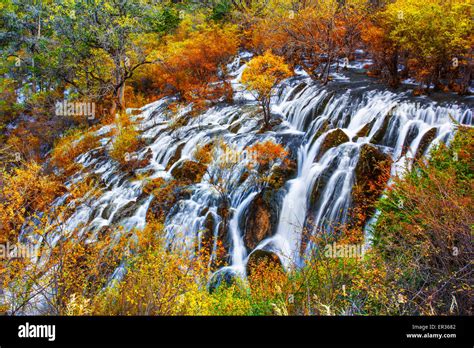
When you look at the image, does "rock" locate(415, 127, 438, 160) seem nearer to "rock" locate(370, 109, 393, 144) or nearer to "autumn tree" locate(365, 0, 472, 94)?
"rock" locate(370, 109, 393, 144)

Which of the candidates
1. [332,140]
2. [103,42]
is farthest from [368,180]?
[103,42]

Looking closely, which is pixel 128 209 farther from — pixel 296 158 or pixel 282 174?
pixel 296 158

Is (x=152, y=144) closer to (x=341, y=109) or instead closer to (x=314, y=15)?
(x=341, y=109)

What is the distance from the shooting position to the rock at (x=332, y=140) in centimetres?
1347

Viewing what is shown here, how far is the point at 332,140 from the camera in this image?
13641mm

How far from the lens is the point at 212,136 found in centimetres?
1834

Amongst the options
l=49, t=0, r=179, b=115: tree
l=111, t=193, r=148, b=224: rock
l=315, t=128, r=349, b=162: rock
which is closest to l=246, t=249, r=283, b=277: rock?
l=315, t=128, r=349, b=162: rock

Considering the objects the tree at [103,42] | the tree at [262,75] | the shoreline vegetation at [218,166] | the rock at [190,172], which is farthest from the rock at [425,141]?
the tree at [103,42]

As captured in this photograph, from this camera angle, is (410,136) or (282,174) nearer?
Result: (410,136)

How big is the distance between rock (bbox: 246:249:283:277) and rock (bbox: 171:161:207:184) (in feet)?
18.4

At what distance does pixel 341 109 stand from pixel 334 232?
25.4ft

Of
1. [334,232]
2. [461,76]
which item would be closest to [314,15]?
[461,76]

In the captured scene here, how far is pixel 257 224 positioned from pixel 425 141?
7.58m

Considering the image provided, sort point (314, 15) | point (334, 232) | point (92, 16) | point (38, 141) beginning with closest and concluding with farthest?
point (334, 232)
point (314, 15)
point (92, 16)
point (38, 141)
